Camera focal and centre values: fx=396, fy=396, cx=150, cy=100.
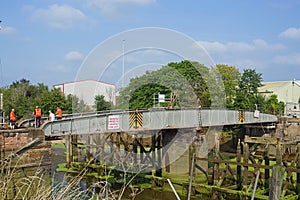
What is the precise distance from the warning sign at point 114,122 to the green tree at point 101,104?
9877 millimetres

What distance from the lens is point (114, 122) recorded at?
57.3 feet

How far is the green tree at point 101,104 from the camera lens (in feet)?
89.9

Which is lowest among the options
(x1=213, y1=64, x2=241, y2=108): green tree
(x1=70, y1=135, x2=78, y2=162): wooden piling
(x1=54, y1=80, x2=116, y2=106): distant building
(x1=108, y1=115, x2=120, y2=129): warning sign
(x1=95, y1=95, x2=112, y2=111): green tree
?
(x1=70, y1=135, x2=78, y2=162): wooden piling

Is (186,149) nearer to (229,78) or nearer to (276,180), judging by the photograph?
(276,180)

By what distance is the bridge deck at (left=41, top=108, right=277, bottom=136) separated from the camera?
1672cm

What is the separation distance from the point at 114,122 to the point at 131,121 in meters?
1.08

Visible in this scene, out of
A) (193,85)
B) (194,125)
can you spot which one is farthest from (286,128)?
(194,125)

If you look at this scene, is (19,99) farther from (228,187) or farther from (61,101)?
(228,187)

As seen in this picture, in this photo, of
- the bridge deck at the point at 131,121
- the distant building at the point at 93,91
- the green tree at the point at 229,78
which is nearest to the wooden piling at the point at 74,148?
the bridge deck at the point at 131,121

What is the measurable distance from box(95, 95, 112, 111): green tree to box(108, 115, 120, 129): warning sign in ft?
32.4

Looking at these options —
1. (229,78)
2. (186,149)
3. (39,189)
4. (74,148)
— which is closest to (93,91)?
(74,148)

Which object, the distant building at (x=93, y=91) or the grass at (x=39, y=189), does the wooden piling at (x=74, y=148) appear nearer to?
the distant building at (x=93, y=91)

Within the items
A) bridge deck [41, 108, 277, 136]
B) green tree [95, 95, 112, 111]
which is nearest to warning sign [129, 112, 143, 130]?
bridge deck [41, 108, 277, 136]

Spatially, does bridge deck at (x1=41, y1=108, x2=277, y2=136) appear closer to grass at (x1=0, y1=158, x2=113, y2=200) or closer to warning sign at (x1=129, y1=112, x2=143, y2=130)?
warning sign at (x1=129, y1=112, x2=143, y2=130)
